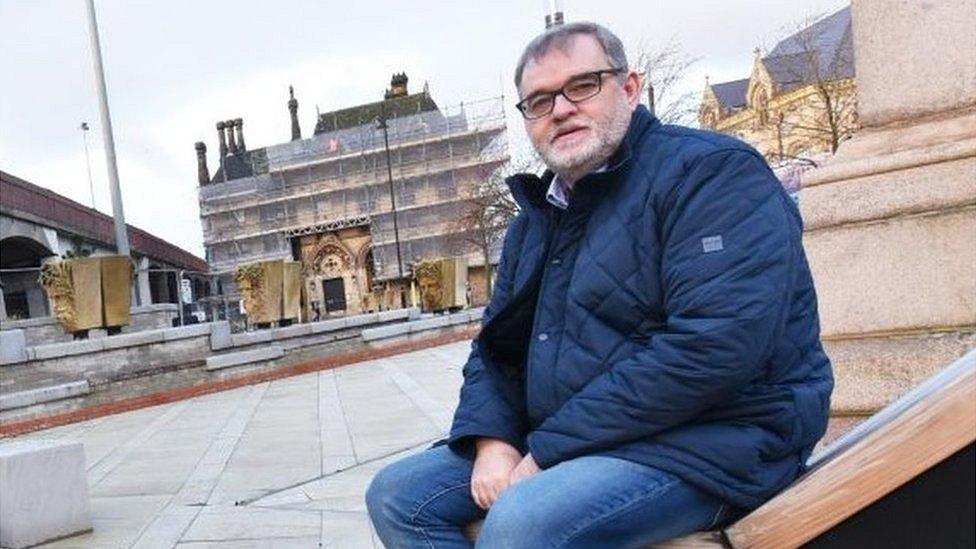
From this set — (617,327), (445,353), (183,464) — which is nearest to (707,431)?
(617,327)

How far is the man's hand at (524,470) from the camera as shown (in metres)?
1.81

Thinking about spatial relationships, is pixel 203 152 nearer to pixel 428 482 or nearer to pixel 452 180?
pixel 452 180

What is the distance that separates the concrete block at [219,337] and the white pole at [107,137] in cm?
539

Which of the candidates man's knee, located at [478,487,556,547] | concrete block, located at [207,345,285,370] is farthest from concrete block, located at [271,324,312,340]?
man's knee, located at [478,487,556,547]

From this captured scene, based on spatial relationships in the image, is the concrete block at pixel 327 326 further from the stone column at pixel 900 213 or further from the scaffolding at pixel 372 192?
the scaffolding at pixel 372 192

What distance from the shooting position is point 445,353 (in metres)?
16.5

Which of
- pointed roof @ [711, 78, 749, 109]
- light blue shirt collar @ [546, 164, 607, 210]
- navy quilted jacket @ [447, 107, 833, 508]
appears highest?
pointed roof @ [711, 78, 749, 109]

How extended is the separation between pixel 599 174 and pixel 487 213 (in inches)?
1655

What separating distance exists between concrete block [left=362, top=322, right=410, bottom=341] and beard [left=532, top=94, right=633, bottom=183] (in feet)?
50.4

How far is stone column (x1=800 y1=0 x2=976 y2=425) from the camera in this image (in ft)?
10.6

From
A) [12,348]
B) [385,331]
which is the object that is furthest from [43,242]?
[12,348]

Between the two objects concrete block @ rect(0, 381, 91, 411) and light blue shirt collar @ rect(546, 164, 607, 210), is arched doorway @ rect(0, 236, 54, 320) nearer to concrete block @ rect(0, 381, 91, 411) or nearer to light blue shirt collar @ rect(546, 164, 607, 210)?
concrete block @ rect(0, 381, 91, 411)

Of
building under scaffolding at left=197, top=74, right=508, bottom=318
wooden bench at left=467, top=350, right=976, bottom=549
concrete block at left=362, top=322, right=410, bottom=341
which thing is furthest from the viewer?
building under scaffolding at left=197, top=74, right=508, bottom=318

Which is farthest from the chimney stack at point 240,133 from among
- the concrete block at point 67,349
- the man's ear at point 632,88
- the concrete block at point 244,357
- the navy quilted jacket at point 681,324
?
the navy quilted jacket at point 681,324
